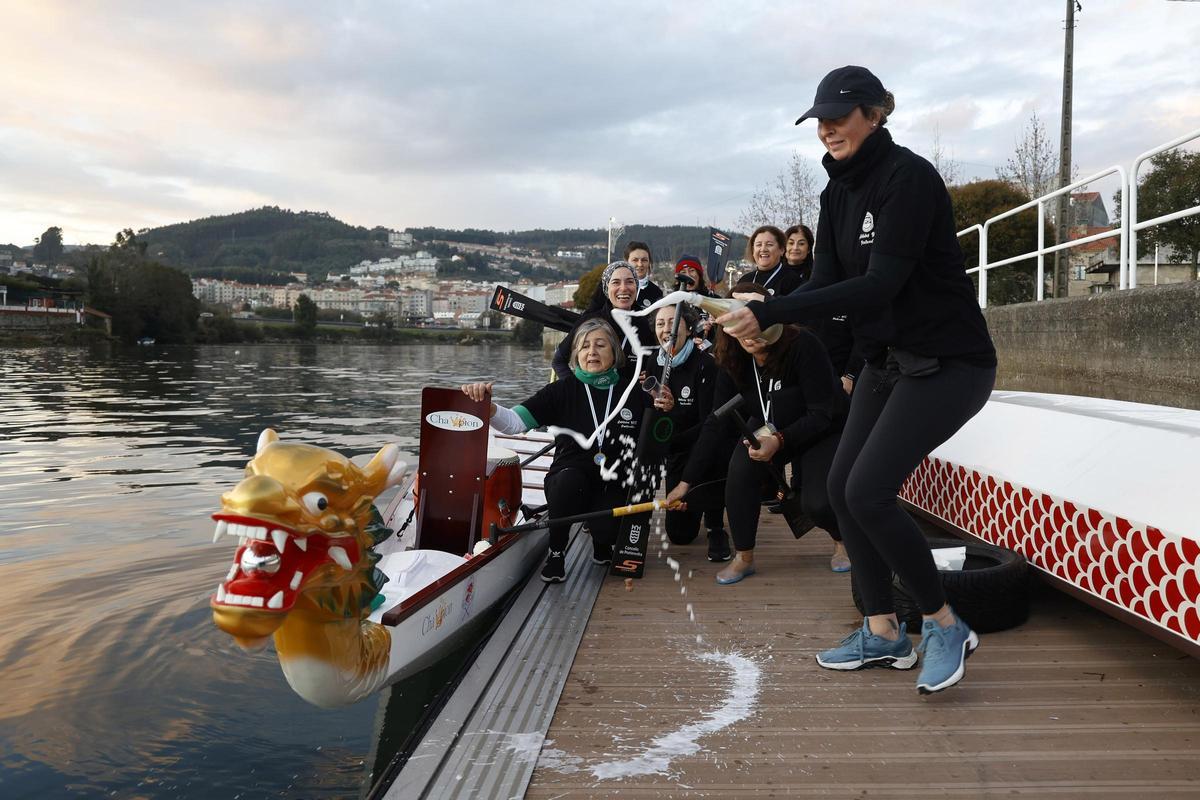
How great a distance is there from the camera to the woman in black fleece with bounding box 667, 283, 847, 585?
4.92 m

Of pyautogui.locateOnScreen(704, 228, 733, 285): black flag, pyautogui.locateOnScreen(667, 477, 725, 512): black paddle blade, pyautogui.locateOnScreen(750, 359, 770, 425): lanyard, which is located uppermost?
pyautogui.locateOnScreen(704, 228, 733, 285): black flag

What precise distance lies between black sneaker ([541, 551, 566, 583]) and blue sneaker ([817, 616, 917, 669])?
79.1 inches

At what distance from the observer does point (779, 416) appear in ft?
16.7

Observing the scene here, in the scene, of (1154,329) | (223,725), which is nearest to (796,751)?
(223,725)

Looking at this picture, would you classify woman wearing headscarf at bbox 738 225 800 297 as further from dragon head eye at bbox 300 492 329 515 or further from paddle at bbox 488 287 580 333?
dragon head eye at bbox 300 492 329 515

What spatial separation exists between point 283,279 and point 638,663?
179 metres

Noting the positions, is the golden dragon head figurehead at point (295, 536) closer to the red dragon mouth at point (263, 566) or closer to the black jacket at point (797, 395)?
the red dragon mouth at point (263, 566)

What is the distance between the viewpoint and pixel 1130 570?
3.32 metres

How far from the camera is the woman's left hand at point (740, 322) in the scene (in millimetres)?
2699

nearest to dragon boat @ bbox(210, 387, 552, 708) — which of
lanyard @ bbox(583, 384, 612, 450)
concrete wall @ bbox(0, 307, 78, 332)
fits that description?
lanyard @ bbox(583, 384, 612, 450)

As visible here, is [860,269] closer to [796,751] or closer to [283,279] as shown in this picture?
[796,751]

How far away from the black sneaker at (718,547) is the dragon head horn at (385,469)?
3.14 meters

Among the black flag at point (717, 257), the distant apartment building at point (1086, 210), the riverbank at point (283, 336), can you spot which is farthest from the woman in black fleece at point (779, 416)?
the riverbank at point (283, 336)

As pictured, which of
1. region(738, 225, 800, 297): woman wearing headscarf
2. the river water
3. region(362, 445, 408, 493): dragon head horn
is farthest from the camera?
region(738, 225, 800, 297): woman wearing headscarf
